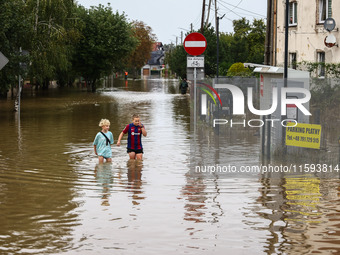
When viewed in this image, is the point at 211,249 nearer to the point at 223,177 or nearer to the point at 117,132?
the point at 223,177

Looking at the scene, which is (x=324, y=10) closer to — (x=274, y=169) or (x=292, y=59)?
(x=292, y=59)

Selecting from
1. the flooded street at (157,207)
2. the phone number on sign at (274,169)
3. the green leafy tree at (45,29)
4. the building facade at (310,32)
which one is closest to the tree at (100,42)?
the green leafy tree at (45,29)

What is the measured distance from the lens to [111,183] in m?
12.1

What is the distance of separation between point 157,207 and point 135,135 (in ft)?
16.1

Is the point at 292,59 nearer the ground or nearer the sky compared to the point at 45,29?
nearer the ground

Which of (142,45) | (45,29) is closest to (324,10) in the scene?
(45,29)

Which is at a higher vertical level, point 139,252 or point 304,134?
point 304,134

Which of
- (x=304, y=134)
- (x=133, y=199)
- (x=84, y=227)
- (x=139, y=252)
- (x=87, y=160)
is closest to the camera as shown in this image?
(x=139, y=252)

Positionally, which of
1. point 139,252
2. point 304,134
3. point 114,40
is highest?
point 114,40

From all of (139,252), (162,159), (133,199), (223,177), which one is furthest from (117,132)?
(139,252)

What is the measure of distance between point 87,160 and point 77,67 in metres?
53.0

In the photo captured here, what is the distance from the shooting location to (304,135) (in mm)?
13391

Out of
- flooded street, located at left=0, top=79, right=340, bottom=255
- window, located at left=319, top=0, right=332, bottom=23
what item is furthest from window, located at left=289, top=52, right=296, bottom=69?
flooded street, located at left=0, top=79, right=340, bottom=255

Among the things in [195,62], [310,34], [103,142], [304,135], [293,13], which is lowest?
[103,142]
